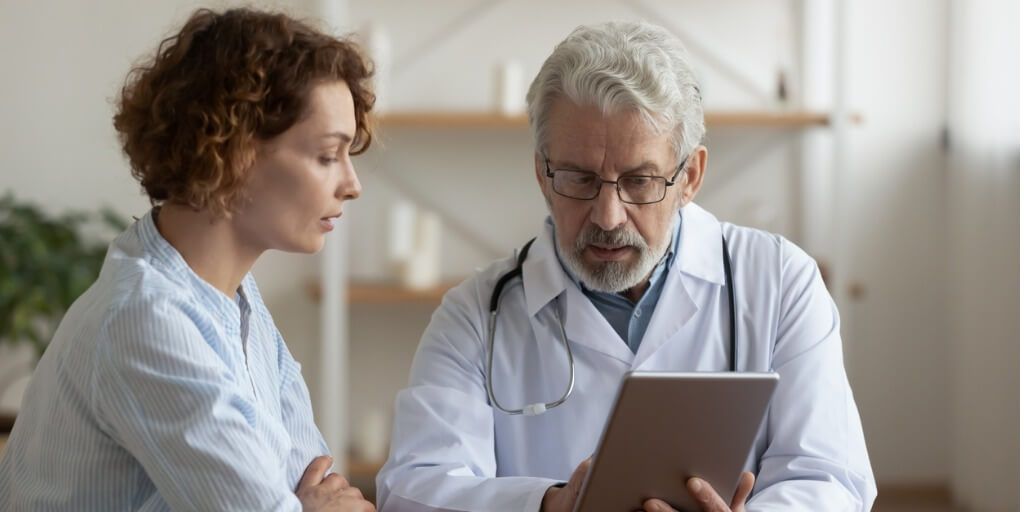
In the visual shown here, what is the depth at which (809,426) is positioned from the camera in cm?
161

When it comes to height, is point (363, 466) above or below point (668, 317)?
below

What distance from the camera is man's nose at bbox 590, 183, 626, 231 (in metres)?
1.63

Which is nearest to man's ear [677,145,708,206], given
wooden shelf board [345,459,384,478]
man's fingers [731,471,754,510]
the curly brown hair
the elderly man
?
the elderly man

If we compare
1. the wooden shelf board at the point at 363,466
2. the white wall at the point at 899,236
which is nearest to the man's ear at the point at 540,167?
the wooden shelf board at the point at 363,466

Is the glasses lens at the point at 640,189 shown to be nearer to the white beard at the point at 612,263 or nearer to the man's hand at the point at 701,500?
the white beard at the point at 612,263

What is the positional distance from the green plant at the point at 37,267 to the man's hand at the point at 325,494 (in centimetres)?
218

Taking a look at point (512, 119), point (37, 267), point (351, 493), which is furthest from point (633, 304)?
point (37, 267)

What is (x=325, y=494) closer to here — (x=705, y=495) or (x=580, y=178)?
(x=705, y=495)

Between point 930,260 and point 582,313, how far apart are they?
240 centimetres

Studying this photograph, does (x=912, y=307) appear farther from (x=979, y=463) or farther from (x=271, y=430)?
(x=271, y=430)

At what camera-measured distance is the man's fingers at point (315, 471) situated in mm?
1391

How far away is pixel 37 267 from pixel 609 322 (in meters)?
2.19

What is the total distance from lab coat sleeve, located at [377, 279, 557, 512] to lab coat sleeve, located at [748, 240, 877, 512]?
307 millimetres

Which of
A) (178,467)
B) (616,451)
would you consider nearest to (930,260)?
(616,451)
